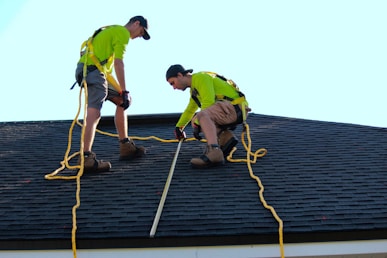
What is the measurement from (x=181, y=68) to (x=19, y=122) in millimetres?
3301

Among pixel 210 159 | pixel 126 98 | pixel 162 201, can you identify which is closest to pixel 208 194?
pixel 162 201

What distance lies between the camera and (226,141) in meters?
5.57

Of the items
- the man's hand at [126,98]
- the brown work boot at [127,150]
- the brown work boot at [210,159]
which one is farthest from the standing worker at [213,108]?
the brown work boot at [127,150]

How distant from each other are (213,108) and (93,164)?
4.32 feet

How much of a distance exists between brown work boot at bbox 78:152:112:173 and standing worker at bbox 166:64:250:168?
2.83ft

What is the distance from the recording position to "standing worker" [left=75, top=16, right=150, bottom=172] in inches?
204

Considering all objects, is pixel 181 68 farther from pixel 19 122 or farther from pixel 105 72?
pixel 19 122

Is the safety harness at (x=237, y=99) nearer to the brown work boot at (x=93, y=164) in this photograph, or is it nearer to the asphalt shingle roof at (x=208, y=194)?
the asphalt shingle roof at (x=208, y=194)

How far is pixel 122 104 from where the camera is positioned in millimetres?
5609

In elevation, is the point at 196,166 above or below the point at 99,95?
below

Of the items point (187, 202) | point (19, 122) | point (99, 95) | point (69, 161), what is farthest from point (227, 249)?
point (19, 122)

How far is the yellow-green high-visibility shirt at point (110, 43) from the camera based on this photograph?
17.4 feet

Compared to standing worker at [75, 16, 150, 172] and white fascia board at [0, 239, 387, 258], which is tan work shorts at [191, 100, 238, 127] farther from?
white fascia board at [0, 239, 387, 258]

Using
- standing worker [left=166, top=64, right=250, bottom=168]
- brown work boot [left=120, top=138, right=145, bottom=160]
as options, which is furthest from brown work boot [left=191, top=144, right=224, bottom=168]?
brown work boot [left=120, top=138, right=145, bottom=160]
